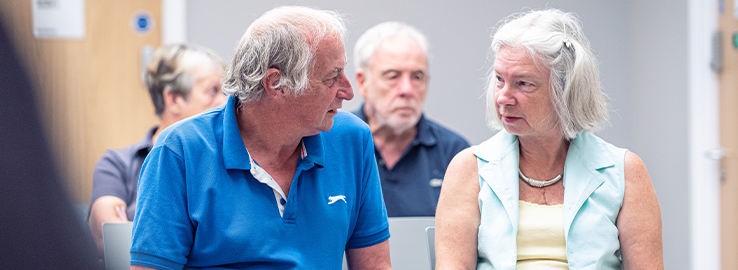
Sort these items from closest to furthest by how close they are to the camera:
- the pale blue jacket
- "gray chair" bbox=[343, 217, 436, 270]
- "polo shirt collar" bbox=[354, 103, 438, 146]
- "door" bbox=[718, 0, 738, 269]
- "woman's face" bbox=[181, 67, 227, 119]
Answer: the pale blue jacket < "gray chair" bbox=[343, 217, 436, 270] < "polo shirt collar" bbox=[354, 103, 438, 146] < "woman's face" bbox=[181, 67, 227, 119] < "door" bbox=[718, 0, 738, 269]

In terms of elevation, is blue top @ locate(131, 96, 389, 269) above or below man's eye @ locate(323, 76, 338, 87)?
below

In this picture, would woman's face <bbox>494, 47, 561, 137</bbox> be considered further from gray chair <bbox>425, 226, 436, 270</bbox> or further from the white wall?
the white wall

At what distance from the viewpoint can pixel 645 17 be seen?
366 centimetres

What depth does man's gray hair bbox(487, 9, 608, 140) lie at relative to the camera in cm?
152

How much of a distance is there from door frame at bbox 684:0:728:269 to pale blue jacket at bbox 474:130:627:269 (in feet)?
6.25

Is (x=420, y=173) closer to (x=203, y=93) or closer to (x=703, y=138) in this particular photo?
(x=203, y=93)

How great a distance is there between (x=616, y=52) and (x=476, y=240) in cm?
281

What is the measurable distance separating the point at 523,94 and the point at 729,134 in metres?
2.04

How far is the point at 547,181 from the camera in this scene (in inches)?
62.0

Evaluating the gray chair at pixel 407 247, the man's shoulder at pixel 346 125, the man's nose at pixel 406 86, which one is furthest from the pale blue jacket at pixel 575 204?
the man's nose at pixel 406 86

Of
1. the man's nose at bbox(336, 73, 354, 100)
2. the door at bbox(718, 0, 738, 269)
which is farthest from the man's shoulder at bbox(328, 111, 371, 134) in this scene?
the door at bbox(718, 0, 738, 269)

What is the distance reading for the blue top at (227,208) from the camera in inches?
49.2

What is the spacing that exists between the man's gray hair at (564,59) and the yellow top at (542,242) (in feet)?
0.81

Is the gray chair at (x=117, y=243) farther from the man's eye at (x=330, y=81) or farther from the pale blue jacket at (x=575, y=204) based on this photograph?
the pale blue jacket at (x=575, y=204)
